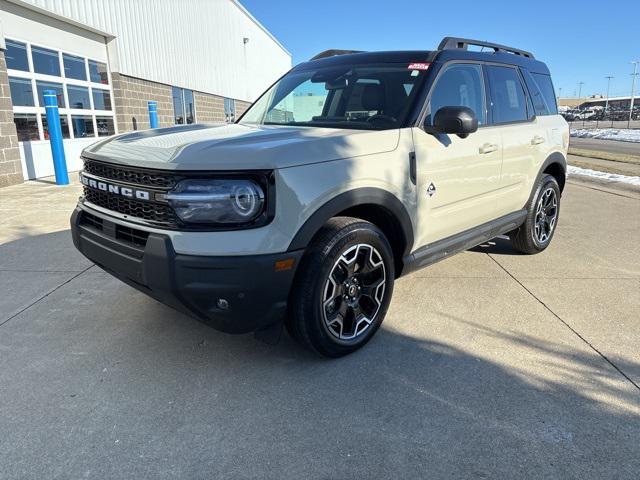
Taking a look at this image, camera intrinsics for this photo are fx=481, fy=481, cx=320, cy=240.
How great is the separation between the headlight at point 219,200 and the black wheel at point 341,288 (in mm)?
467

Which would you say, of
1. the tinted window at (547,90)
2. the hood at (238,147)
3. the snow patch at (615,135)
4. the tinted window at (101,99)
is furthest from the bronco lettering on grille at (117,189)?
the snow patch at (615,135)

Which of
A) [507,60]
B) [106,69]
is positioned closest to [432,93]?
[507,60]

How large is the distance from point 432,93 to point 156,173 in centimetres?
201

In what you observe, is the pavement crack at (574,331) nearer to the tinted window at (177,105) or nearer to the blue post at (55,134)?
the blue post at (55,134)

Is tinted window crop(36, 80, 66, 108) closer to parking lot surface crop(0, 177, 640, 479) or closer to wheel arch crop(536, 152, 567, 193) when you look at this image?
parking lot surface crop(0, 177, 640, 479)

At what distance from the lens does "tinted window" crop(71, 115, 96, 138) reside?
11.8m

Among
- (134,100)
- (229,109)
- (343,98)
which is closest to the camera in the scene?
(343,98)

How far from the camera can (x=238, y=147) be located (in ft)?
8.30

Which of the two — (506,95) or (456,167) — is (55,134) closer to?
(506,95)

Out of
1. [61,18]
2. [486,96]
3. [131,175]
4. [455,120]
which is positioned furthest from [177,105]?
[455,120]

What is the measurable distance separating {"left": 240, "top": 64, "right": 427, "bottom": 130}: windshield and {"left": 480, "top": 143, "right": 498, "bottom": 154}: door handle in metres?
0.80

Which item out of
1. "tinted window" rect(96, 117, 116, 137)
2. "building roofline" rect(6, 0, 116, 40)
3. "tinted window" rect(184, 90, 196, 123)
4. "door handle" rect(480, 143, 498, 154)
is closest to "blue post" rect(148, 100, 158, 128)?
"tinted window" rect(96, 117, 116, 137)

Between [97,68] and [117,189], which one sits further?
[97,68]

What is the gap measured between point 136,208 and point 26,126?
30.7 feet
